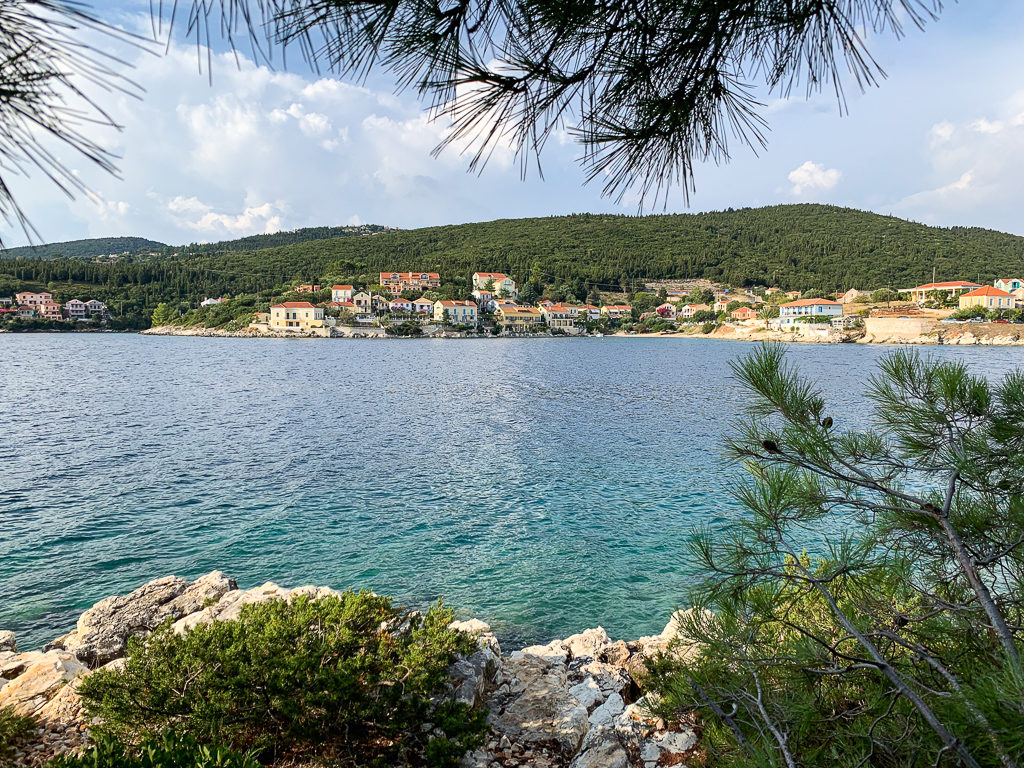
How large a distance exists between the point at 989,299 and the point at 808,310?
68.1 feet

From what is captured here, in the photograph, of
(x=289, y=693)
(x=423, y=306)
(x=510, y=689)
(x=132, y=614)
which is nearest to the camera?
(x=289, y=693)

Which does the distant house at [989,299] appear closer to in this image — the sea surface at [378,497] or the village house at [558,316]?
the village house at [558,316]

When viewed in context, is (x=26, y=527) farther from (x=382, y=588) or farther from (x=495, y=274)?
(x=495, y=274)

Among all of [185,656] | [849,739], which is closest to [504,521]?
[185,656]

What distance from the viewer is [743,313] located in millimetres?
92750

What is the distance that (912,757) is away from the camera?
5.82 ft

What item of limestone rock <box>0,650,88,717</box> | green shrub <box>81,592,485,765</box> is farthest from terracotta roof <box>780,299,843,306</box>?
limestone rock <box>0,650,88,717</box>

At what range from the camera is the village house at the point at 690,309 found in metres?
101

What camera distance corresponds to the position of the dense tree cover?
95.9m

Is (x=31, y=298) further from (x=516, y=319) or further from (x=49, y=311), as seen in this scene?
(x=516, y=319)

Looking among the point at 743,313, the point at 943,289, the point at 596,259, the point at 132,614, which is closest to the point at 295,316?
the point at 596,259

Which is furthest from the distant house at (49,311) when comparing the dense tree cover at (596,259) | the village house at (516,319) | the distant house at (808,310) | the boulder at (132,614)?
the distant house at (808,310)

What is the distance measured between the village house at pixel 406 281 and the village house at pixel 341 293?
29.3ft

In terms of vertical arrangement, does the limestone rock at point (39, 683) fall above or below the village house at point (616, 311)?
below
